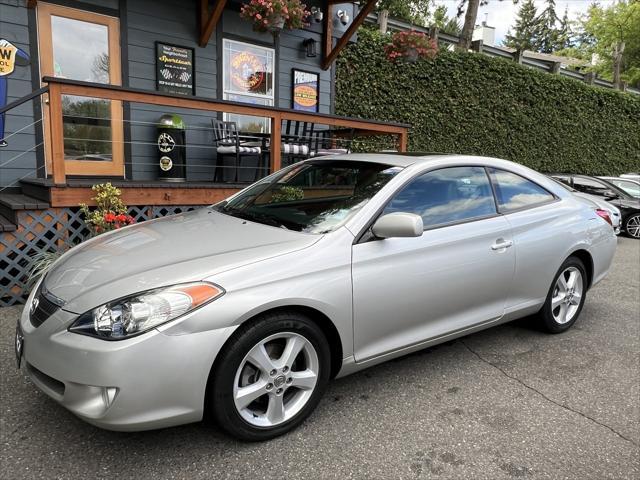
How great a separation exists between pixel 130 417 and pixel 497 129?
1241 centimetres

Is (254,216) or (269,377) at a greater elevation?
(254,216)

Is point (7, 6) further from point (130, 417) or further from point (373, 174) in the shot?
point (130, 417)

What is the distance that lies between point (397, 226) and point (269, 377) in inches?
40.8

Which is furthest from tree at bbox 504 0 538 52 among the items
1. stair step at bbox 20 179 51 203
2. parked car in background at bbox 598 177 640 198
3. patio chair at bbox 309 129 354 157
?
stair step at bbox 20 179 51 203

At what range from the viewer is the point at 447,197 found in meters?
3.27

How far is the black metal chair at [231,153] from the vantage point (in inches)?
275

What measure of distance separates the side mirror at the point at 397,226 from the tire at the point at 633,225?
10.2 metres

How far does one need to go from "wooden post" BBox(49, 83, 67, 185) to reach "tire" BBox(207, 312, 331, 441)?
3136 millimetres

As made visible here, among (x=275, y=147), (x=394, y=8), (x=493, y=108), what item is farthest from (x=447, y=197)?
(x=394, y=8)

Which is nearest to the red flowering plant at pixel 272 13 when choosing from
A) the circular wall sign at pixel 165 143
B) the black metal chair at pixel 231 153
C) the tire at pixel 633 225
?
the black metal chair at pixel 231 153

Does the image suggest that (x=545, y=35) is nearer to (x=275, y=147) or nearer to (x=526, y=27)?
(x=526, y=27)

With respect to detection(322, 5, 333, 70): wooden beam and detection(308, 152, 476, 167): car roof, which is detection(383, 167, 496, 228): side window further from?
detection(322, 5, 333, 70): wooden beam

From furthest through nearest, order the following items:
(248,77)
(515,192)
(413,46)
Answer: (413,46), (248,77), (515,192)

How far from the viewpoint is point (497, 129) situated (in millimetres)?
12609
